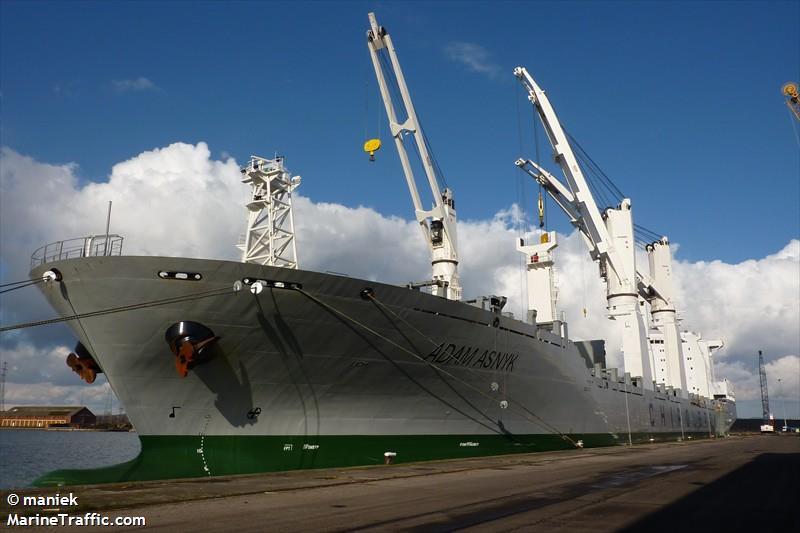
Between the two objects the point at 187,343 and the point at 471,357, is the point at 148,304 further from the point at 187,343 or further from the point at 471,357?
the point at 471,357

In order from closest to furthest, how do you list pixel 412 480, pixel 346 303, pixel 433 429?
pixel 412 480, pixel 346 303, pixel 433 429

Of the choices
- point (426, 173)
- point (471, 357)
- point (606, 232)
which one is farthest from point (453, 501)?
point (606, 232)

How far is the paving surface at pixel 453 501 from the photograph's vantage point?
8547 millimetres

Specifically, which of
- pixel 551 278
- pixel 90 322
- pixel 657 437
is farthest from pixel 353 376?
pixel 657 437

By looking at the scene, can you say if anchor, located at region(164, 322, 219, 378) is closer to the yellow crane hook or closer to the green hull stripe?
the green hull stripe

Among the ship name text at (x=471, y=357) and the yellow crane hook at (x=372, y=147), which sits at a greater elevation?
the yellow crane hook at (x=372, y=147)

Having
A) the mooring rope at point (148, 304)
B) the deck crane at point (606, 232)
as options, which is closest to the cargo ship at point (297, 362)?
the mooring rope at point (148, 304)

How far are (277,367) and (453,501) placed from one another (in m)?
7.50

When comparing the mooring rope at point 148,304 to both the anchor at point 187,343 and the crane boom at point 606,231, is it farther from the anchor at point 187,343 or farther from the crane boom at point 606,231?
the crane boom at point 606,231

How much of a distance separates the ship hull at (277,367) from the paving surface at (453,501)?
5.89ft

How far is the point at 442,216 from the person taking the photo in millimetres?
27453

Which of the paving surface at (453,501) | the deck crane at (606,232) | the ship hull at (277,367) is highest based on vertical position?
→ the deck crane at (606,232)

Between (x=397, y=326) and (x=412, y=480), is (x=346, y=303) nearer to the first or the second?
(x=397, y=326)

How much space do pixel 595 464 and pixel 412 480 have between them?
28.2 feet
